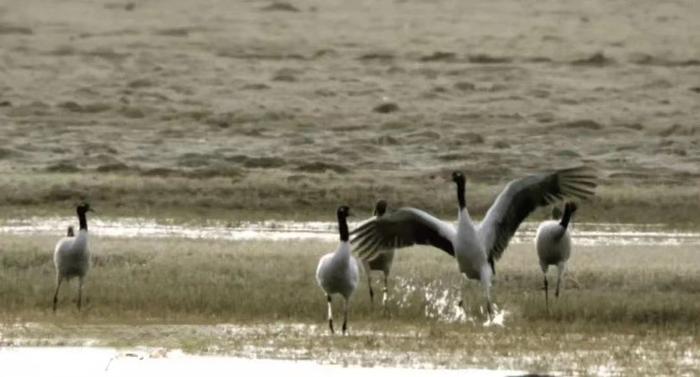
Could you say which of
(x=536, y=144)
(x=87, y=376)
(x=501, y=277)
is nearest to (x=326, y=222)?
(x=501, y=277)

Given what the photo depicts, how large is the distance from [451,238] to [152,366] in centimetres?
383

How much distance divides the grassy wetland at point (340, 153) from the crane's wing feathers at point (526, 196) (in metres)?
0.80

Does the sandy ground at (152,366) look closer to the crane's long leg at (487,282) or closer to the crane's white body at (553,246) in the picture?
the crane's long leg at (487,282)

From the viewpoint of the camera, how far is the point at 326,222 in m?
26.9

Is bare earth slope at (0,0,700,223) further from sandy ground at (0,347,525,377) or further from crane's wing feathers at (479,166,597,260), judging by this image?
sandy ground at (0,347,525,377)

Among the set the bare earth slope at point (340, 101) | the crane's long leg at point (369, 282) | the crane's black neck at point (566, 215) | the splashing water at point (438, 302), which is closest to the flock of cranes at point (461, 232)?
the splashing water at point (438, 302)

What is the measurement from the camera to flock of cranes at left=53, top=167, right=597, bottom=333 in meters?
18.2

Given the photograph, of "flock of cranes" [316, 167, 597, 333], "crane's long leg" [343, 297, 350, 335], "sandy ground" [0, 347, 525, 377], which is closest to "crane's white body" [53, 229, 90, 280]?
"sandy ground" [0, 347, 525, 377]

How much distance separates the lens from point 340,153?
3388 cm

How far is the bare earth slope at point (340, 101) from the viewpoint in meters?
29.2

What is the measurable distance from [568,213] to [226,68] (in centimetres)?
2637

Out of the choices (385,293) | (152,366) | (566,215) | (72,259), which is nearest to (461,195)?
(385,293)

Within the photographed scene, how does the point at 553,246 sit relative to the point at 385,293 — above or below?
above

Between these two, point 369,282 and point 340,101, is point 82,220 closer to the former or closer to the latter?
point 369,282
